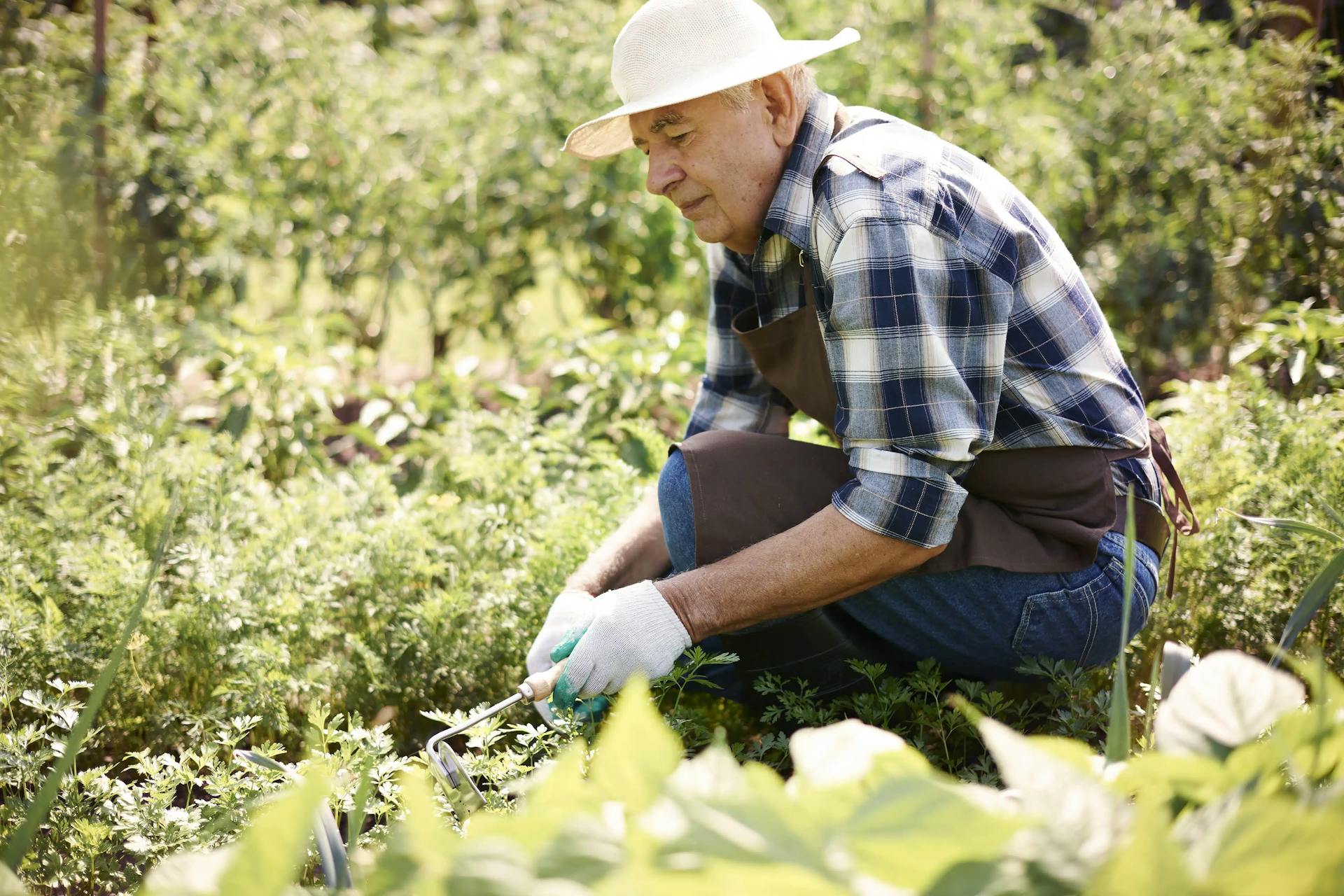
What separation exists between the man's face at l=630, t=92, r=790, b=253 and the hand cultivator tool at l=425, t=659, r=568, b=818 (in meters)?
0.78

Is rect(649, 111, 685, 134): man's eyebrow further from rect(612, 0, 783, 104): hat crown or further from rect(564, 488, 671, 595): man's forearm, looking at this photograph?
rect(564, 488, 671, 595): man's forearm

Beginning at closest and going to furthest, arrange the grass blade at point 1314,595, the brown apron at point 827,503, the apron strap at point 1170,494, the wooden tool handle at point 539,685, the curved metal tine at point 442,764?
the grass blade at point 1314,595 → the curved metal tine at point 442,764 → the wooden tool handle at point 539,685 → the brown apron at point 827,503 → the apron strap at point 1170,494

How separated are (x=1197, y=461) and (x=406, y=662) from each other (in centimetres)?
165

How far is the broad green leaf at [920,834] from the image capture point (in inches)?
26.3

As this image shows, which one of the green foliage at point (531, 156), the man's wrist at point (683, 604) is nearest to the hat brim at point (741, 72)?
the man's wrist at point (683, 604)

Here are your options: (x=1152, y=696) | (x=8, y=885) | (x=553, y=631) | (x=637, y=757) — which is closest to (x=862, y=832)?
(x=637, y=757)

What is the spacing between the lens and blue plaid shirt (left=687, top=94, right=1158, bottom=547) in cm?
154

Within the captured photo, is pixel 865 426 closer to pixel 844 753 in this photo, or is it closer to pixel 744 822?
pixel 844 753

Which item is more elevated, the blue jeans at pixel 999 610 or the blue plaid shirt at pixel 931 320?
the blue plaid shirt at pixel 931 320

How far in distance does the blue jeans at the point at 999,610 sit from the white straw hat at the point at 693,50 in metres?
0.61

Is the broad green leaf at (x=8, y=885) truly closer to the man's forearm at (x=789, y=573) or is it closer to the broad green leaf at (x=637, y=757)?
the broad green leaf at (x=637, y=757)

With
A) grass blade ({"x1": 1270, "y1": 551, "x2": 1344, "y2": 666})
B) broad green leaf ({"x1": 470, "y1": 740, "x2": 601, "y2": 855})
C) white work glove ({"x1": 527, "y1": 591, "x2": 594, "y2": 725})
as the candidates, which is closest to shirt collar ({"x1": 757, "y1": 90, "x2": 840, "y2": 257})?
white work glove ({"x1": 527, "y1": 591, "x2": 594, "y2": 725})

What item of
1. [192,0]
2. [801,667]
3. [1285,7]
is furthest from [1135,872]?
[192,0]

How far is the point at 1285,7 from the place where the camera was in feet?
9.88
